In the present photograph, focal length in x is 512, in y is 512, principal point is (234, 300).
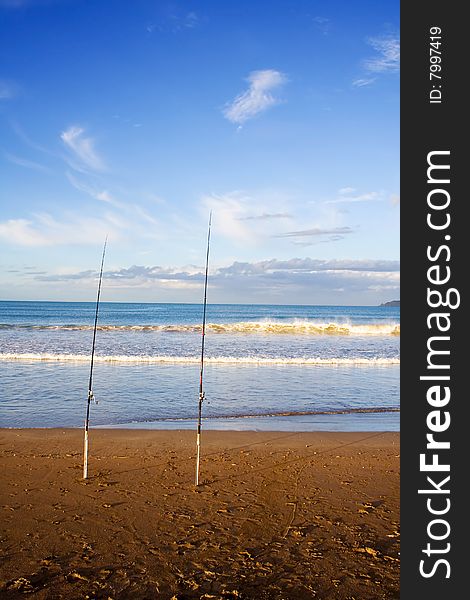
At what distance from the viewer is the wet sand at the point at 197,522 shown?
392 cm

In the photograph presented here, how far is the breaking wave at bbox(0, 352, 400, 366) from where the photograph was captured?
1867 cm

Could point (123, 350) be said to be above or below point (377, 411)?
above

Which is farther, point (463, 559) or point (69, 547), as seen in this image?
point (69, 547)

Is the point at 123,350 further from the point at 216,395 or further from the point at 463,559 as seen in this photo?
the point at 463,559

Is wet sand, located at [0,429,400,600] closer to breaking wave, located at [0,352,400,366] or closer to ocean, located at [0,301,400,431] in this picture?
ocean, located at [0,301,400,431]

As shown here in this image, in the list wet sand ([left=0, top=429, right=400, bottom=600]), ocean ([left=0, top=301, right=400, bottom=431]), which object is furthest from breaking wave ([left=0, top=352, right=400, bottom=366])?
wet sand ([left=0, top=429, right=400, bottom=600])

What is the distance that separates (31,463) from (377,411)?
7474 mm

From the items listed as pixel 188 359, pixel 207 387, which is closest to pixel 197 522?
pixel 207 387

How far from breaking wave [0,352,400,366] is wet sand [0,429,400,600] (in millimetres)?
10637

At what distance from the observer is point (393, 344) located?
28.3 m

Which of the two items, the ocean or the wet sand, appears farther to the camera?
the ocean

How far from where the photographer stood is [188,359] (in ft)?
63.9

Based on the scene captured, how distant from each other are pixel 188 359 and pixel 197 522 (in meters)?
14.5

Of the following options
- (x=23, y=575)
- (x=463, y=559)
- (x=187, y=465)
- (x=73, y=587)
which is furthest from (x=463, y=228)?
(x=187, y=465)
